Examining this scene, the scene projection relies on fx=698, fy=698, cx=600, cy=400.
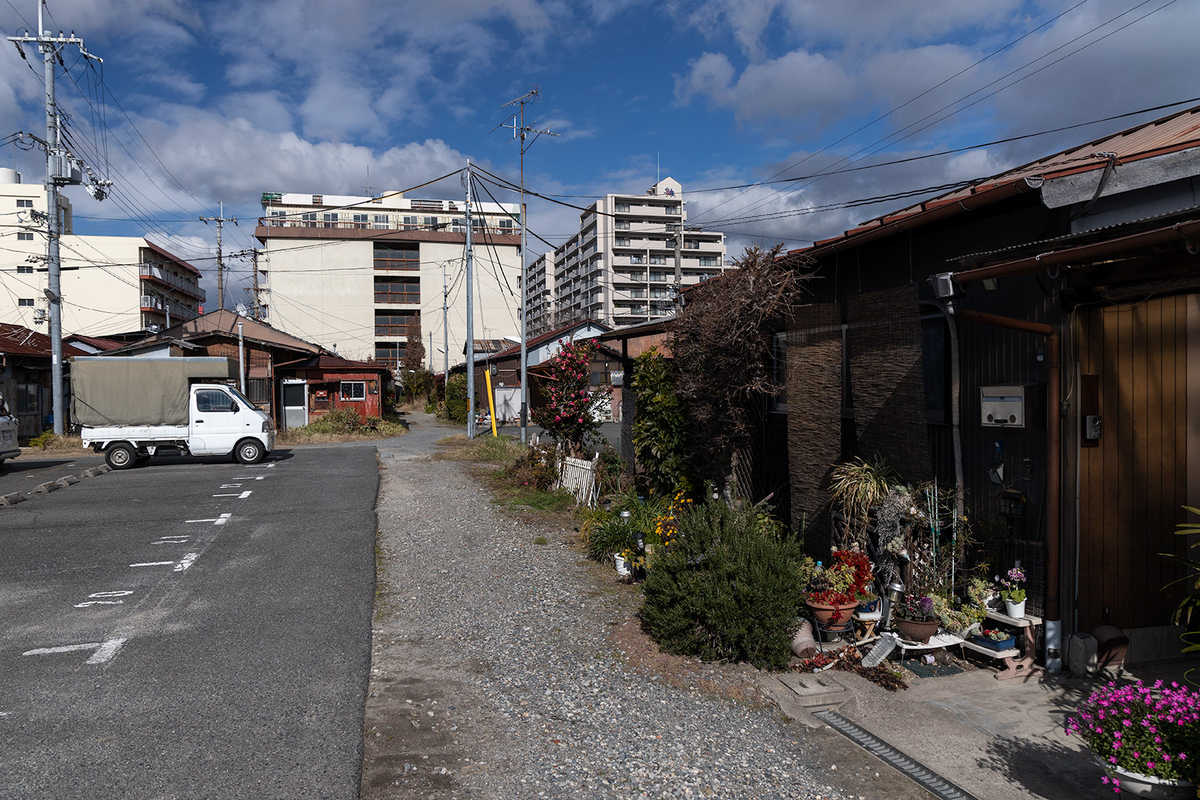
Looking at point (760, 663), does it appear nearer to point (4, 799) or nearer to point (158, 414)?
point (4, 799)

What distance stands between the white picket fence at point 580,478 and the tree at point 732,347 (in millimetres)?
3466

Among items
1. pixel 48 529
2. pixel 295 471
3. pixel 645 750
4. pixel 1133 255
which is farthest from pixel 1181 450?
pixel 295 471

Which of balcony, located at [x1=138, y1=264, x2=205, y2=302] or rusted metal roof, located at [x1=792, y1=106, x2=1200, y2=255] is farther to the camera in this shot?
Result: balcony, located at [x1=138, y1=264, x2=205, y2=302]

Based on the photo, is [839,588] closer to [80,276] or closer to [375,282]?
[80,276]

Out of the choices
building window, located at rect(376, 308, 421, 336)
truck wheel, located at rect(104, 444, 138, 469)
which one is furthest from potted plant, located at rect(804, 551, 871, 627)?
building window, located at rect(376, 308, 421, 336)

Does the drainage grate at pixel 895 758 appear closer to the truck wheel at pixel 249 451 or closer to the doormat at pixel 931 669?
the doormat at pixel 931 669

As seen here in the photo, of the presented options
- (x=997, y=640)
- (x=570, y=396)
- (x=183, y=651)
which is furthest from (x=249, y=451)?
(x=997, y=640)

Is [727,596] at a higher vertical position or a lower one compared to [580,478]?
lower

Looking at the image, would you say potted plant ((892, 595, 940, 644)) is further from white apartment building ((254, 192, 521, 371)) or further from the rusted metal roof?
white apartment building ((254, 192, 521, 371))

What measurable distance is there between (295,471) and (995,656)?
14.7 metres

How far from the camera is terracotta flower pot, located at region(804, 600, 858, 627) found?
4.89 m

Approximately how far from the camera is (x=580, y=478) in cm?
1129

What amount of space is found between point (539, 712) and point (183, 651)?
2.80m

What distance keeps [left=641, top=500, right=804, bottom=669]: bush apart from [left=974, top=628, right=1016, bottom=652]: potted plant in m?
1.16
